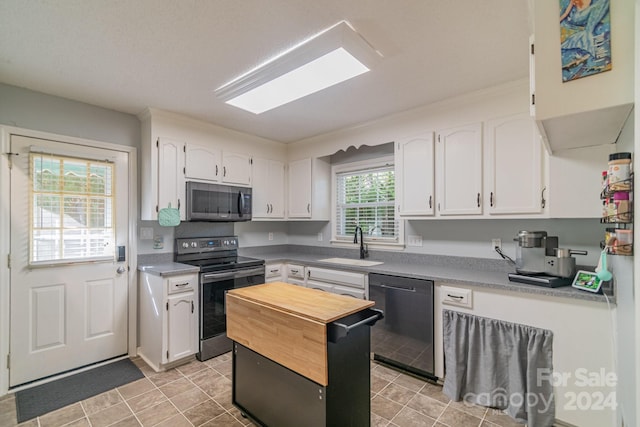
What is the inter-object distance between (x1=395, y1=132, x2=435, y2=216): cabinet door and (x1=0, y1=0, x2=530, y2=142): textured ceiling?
1.39 feet

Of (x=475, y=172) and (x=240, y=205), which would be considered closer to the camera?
(x=475, y=172)

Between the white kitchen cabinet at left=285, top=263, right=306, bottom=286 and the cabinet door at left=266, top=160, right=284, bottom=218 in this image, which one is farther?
the cabinet door at left=266, top=160, right=284, bottom=218

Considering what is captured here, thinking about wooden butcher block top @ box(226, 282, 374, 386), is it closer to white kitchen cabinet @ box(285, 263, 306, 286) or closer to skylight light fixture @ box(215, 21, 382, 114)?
white kitchen cabinet @ box(285, 263, 306, 286)

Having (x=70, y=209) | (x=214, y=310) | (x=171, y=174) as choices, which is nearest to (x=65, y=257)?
(x=70, y=209)

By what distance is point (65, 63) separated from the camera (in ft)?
6.79

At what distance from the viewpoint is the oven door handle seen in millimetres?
→ 2955

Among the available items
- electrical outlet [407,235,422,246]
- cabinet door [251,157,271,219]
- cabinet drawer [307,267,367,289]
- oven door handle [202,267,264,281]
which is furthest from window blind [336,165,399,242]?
oven door handle [202,267,264,281]

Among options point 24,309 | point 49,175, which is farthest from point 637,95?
point 24,309

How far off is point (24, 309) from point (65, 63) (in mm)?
2072

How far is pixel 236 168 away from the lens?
362cm

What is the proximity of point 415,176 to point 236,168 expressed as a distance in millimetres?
2155

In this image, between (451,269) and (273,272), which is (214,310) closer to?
(273,272)

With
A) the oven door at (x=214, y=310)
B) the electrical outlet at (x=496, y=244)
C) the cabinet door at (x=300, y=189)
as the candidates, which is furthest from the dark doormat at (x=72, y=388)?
the electrical outlet at (x=496, y=244)

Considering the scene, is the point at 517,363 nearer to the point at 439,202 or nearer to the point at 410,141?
the point at 439,202
